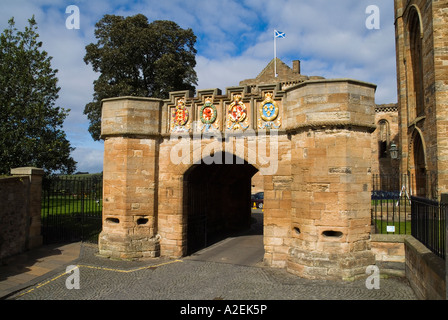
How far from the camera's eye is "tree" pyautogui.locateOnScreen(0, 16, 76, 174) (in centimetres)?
1169

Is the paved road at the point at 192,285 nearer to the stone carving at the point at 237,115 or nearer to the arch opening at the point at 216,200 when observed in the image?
the arch opening at the point at 216,200

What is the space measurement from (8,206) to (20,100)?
4266mm

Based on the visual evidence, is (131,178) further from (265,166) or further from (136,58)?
(136,58)

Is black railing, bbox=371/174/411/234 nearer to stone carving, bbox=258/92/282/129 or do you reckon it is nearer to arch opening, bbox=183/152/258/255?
stone carving, bbox=258/92/282/129

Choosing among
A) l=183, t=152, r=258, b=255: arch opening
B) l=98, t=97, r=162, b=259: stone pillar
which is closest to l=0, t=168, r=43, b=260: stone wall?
l=98, t=97, r=162, b=259: stone pillar

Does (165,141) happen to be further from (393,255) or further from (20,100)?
(393,255)

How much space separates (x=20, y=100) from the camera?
12.1 meters

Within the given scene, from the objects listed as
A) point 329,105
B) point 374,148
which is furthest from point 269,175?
point 374,148

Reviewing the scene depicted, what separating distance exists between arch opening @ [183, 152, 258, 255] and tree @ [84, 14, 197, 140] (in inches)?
266

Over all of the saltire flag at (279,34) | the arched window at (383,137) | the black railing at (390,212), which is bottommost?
the black railing at (390,212)

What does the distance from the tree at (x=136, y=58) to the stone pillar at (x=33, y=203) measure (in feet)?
25.2

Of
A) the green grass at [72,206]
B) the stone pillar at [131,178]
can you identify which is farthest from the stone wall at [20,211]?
the stone pillar at [131,178]

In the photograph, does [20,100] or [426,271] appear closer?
[426,271]

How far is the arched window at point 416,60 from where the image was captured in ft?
55.9
